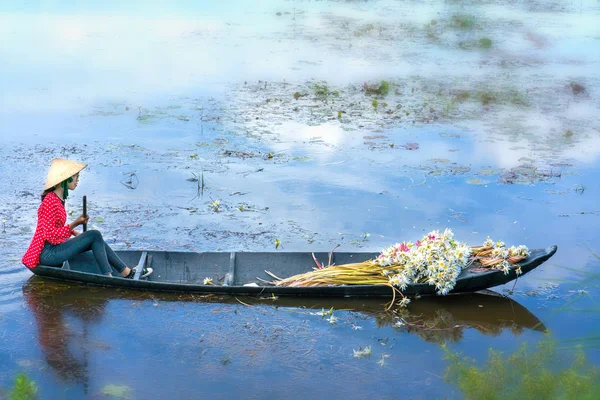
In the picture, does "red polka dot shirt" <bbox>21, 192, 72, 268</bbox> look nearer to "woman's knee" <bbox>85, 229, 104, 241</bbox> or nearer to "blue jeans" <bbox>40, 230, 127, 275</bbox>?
"blue jeans" <bbox>40, 230, 127, 275</bbox>

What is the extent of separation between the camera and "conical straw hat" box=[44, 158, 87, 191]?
6.84 meters

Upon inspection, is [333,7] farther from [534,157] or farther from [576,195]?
[576,195]

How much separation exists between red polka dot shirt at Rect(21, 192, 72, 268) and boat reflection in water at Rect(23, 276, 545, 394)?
32 cm

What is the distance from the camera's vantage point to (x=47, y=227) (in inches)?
272

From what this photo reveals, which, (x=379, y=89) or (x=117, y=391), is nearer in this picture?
(x=117, y=391)

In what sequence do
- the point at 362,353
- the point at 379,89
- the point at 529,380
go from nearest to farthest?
the point at 529,380 → the point at 362,353 → the point at 379,89

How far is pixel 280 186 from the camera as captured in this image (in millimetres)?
9797

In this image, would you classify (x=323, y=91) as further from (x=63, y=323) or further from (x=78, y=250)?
(x=63, y=323)

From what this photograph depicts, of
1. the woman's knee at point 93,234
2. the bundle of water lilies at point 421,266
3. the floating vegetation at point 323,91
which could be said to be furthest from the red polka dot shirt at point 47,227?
the floating vegetation at point 323,91

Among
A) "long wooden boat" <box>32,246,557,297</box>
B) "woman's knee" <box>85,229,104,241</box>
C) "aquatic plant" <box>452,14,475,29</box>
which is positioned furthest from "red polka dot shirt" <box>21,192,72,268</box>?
"aquatic plant" <box>452,14,475,29</box>

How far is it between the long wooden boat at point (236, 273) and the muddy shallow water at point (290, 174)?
0.48ft

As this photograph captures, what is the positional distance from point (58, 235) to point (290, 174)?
3.88 meters

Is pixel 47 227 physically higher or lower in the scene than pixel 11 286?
higher

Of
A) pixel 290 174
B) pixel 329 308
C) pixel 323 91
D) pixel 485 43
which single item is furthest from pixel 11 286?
pixel 485 43
